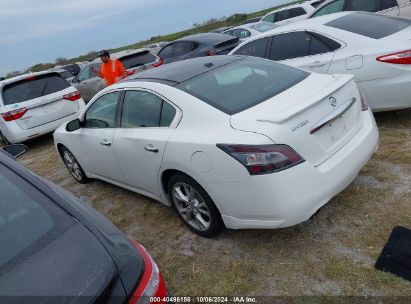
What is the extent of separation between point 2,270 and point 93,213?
0.57 m

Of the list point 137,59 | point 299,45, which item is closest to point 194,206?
point 299,45

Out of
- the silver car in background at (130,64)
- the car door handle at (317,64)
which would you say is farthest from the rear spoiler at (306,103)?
the silver car in background at (130,64)

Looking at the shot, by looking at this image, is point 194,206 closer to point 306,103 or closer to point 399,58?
point 306,103

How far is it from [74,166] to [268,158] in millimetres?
3669

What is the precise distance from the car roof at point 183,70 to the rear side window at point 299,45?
65.3 inches

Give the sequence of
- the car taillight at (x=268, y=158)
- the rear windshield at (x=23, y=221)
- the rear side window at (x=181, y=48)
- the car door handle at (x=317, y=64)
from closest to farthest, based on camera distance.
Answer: the rear windshield at (x=23, y=221), the car taillight at (x=268, y=158), the car door handle at (x=317, y=64), the rear side window at (x=181, y=48)

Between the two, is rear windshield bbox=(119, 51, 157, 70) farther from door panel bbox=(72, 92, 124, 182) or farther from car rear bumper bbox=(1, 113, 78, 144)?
door panel bbox=(72, 92, 124, 182)

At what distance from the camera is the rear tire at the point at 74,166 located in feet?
18.1

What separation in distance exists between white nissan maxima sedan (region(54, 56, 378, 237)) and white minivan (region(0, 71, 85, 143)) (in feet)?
14.3

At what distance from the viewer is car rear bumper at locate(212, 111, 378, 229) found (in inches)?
111

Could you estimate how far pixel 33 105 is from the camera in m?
8.03

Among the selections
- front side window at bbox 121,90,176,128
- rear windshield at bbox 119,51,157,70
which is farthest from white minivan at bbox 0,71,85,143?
front side window at bbox 121,90,176,128

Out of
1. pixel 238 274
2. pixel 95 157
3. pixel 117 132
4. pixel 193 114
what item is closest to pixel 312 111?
pixel 193 114

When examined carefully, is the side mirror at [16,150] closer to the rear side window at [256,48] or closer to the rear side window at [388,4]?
the rear side window at [256,48]
